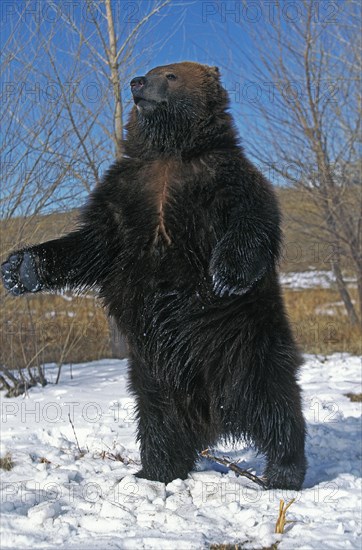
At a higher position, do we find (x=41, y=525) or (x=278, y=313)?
(x=278, y=313)

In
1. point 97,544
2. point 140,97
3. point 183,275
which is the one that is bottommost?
point 97,544

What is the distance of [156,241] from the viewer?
3100 millimetres

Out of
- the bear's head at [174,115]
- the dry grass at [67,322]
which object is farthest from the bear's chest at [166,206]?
the dry grass at [67,322]

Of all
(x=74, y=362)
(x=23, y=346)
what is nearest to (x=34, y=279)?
(x=23, y=346)

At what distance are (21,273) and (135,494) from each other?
124cm

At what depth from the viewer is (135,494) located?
316 cm

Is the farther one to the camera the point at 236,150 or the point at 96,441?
the point at 96,441

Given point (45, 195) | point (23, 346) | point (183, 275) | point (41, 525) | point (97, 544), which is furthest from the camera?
point (23, 346)

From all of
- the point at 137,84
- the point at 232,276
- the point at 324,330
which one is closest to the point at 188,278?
the point at 232,276

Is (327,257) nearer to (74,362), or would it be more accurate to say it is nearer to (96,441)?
(74,362)

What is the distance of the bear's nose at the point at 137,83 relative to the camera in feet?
10.7

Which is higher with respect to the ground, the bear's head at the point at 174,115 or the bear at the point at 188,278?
the bear's head at the point at 174,115

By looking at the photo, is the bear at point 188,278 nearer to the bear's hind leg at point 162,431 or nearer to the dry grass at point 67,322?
the bear's hind leg at point 162,431

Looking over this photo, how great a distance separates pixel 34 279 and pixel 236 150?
4.01 ft
